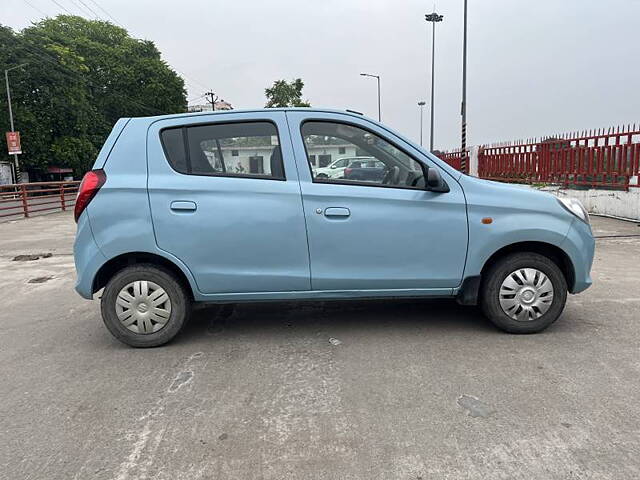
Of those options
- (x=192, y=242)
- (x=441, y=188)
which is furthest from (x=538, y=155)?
(x=192, y=242)

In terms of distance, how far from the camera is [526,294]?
13.1ft

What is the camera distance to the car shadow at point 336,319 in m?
4.32

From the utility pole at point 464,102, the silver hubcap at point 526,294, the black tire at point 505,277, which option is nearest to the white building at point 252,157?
the black tire at point 505,277

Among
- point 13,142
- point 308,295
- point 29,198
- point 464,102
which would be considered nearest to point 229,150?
point 308,295

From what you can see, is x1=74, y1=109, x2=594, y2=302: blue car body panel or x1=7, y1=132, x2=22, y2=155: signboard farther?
x1=7, y1=132, x2=22, y2=155: signboard

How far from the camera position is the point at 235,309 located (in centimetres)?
503

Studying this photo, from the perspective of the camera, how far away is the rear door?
380 centimetres

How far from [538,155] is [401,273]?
13.1 metres

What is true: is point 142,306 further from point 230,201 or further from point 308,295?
point 308,295

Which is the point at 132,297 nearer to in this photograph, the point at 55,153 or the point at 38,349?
the point at 38,349

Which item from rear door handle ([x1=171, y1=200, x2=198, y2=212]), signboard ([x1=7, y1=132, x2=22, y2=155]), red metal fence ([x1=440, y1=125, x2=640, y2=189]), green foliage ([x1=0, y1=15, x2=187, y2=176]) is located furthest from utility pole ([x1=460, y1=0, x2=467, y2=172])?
green foliage ([x1=0, y1=15, x2=187, y2=176])

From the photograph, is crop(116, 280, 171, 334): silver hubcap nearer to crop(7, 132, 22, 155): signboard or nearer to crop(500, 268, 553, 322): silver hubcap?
crop(500, 268, 553, 322): silver hubcap

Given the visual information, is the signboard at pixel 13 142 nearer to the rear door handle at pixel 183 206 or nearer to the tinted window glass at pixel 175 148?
the tinted window glass at pixel 175 148

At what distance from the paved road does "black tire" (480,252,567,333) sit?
0.12 m
